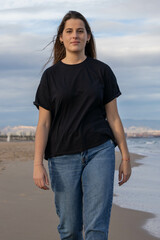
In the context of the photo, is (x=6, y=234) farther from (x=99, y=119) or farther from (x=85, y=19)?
(x=85, y=19)

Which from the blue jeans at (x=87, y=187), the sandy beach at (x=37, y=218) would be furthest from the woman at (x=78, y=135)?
the sandy beach at (x=37, y=218)

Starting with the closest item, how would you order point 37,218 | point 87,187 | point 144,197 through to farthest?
point 87,187 → point 37,218 → point 144,197

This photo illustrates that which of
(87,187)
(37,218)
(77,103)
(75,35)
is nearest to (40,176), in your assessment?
(87,187)

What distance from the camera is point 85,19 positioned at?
339 cm

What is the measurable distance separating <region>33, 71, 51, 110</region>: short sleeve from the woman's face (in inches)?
12.3

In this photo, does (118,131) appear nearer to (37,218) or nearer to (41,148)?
(41,148)

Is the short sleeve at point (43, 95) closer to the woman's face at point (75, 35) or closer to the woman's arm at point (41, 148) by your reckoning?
the woman's arm at point (41, 148)

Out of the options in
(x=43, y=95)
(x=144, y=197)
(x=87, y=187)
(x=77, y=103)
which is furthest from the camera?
(x=144, y=197)

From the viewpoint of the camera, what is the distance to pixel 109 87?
330cm

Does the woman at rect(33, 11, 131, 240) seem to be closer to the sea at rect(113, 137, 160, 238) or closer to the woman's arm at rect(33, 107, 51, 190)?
the woman's arm at rect(33, 107, 51, 190)

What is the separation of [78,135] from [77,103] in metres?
0.23

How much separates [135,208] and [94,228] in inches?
130

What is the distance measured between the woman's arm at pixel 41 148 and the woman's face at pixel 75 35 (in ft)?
1.74

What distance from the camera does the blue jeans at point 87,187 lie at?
120 inches
